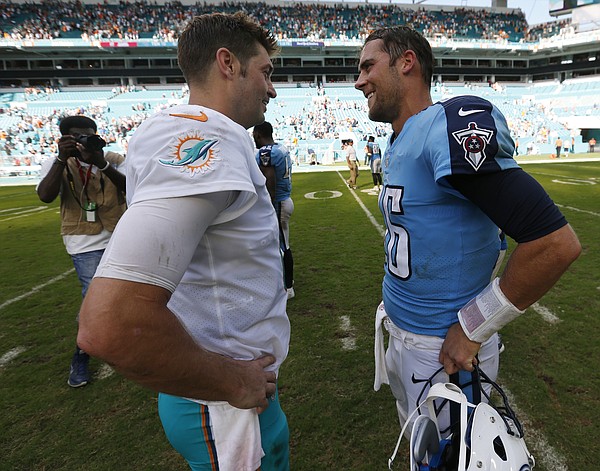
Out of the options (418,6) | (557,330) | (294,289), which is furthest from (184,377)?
(418,6)

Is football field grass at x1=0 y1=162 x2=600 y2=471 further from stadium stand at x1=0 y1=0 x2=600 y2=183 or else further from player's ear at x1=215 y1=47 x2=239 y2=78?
stadium stand at x1=0 y1=0 x2=600 y2=183

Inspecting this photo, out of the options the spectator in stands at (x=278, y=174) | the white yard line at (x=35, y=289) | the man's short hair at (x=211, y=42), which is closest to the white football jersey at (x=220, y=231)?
the man's short hair at (x=211, y=42)

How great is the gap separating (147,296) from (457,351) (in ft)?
4.01

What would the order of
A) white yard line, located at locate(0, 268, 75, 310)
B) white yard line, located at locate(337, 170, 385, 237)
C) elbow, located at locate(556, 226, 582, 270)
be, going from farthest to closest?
white yard line, located at locate(337, 170, 385, 237) → white yard line, located at locate(0, 268, 75, 310) → elbow, located at locate(556, 226, 582, 270)

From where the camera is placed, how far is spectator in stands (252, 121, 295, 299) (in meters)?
4.70

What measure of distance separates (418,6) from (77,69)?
43.1 meters

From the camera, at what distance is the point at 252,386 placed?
112cm

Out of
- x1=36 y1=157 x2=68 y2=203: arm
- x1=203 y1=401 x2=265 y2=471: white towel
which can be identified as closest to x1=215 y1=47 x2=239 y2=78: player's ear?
x1=203 y1=401 x2=265 y2=471: white towel

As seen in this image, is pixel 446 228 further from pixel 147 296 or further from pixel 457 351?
pixel 147 296

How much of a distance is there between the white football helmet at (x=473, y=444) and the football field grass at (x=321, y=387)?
1371mm

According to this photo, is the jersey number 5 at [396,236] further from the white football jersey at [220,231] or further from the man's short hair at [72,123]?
the man's short hair at [72,123]

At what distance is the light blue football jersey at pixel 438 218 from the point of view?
4.35 feet

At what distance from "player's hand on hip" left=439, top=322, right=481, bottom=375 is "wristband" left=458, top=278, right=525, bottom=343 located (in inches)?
1.4

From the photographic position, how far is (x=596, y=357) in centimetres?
343
